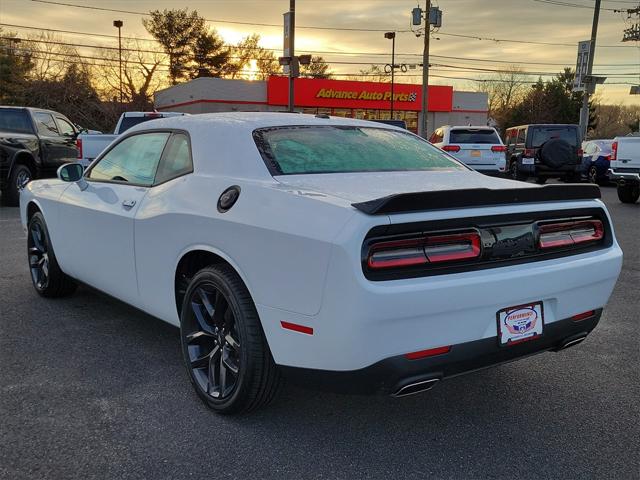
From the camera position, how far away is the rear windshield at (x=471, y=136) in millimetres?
16250

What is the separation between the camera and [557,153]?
17.2 m

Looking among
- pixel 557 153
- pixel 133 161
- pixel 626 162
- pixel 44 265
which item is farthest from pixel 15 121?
pixel 557 153

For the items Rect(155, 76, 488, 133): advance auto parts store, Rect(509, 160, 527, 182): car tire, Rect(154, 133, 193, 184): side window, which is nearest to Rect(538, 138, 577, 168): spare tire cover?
Rect(509, 160, 527, 182): car tire

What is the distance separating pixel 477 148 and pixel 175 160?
44.3 feet

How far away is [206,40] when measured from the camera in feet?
186

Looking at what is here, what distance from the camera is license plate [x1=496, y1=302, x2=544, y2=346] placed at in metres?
2.66

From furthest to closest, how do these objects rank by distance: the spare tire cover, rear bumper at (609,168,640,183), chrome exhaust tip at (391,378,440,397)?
the spare tire cover
rear bumper at (609,168,640,183)
chrome exhaust tip at (391,378,440,397)

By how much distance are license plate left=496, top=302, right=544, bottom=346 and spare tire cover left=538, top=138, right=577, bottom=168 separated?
50.8 ft

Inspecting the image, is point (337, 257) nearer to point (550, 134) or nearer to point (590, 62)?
point (550, 134)

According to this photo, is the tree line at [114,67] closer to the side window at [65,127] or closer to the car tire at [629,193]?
the side window at [65,127]

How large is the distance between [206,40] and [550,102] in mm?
36272

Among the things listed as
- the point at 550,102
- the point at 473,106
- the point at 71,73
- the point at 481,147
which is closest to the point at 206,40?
the point at 71,73

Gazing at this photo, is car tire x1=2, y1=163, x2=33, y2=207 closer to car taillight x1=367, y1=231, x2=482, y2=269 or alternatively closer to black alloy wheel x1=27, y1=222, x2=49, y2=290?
black alloy wheel x1=27, y1=222, x2=49, y2=290

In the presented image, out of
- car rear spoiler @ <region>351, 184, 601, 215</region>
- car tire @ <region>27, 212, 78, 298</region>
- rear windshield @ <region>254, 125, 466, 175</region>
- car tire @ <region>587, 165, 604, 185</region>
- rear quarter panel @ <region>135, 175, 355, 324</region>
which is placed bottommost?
car tire @ <region>587, 165, 604, 185</region>
